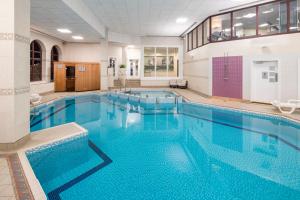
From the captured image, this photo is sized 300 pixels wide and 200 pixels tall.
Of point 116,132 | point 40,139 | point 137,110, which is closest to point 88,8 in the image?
point 137,110

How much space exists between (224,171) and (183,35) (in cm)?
1332

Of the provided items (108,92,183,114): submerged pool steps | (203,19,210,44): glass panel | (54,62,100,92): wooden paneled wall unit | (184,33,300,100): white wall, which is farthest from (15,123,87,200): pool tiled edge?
(54,62,100,92): wooden paneled wall unit

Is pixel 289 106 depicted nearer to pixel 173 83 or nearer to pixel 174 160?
pixel 174 160

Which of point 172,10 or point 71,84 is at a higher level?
point 172,10

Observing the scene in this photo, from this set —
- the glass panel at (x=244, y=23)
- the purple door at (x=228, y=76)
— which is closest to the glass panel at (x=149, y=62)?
the purple door at (x=228, y=76)

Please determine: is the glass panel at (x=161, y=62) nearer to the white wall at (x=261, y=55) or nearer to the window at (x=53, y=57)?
the white wall at (x=261, y=55)

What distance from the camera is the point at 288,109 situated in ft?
24.6

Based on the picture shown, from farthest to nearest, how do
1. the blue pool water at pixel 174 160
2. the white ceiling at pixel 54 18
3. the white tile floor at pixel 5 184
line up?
the white ceiling at pixel 54 18 → the blue pool water at pixel 174 160 → the white tile floor at pixel 5 184

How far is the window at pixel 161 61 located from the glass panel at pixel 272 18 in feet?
27.8

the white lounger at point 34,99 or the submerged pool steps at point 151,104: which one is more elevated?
the white lounger at point 34,99

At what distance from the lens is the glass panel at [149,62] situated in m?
16.6

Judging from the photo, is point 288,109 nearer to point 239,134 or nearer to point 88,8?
point 239,134

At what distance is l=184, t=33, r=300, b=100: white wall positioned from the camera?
7570 mm

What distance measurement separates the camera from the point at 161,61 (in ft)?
54.9
